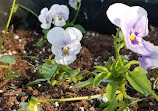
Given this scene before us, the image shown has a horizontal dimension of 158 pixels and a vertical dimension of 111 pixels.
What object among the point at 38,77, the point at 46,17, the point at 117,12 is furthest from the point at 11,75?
the point at 117,12

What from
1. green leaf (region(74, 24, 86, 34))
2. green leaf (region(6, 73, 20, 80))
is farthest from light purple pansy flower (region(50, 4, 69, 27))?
green leaf (region(6, 73, 20, 80))

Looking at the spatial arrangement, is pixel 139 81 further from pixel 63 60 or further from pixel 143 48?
pixel 63 60

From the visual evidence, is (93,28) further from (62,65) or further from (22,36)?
(62,65)

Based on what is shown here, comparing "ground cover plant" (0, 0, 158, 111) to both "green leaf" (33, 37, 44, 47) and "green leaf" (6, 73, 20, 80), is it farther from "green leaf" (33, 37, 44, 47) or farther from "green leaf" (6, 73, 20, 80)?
"green leaf" (33, 37, 44, 47)

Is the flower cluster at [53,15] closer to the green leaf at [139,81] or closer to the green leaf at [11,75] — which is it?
the green leaf at [11,75]

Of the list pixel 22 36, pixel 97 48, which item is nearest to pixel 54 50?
pixel 97 48

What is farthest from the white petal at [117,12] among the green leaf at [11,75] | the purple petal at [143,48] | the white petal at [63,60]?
the green leaf at [11,75]
